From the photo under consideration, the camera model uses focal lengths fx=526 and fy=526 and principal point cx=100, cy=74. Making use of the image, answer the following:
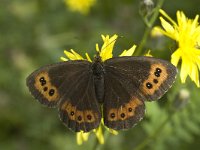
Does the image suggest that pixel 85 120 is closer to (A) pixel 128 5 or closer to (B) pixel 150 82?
(B) pixel 150 82

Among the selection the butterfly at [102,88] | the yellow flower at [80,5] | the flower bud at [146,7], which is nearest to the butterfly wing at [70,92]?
the butterfly at [102,88]

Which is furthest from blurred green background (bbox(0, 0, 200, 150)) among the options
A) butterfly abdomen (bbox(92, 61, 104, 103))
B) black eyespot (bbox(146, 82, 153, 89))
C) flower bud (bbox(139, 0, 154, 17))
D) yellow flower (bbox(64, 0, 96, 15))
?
black eyespot (bbox(146, 82, 153, 89))

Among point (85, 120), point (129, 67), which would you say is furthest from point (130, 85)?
point (85, 120)

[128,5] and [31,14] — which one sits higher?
[31,14]

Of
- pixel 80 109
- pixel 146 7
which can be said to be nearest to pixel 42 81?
pixel 80 109

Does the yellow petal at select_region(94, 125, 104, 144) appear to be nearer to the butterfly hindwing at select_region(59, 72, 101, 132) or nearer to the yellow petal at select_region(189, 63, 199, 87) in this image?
the butterfly hindwing at select_region(59, 72, 101, 132)

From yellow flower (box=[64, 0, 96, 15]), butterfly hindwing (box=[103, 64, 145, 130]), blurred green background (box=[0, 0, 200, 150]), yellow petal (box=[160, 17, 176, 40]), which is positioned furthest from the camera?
yellow flower (box=[64, 0, 96, 15])

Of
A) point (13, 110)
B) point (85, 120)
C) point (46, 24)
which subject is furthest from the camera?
point (46, 24)
